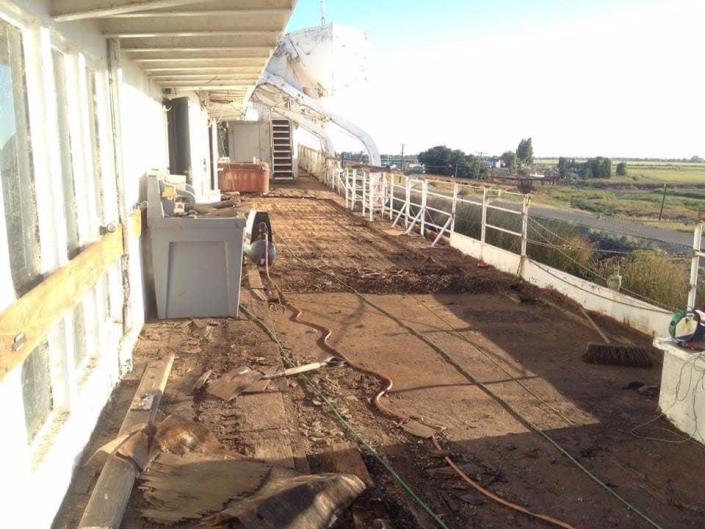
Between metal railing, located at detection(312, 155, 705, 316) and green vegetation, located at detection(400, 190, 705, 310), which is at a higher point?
metal railing, located at detection(312, 155, 705, 316)

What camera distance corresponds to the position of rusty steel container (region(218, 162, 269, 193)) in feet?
73.9

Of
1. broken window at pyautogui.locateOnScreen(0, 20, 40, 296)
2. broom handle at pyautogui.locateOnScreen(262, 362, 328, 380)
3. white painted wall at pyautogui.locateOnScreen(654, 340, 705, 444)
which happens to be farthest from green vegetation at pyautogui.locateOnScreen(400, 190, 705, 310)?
broken window at pyautogui.locateOnScreen(0, 20, 40, 296)

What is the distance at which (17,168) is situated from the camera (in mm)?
2949

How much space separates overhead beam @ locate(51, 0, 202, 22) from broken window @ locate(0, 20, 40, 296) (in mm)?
623

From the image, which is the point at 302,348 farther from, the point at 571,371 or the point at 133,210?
the point at 571,371

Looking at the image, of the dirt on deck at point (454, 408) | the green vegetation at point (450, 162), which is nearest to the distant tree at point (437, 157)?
the green vegetation at point (450, 162)

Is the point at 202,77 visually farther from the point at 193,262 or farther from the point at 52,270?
the point at 52,270

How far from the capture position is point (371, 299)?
8.57 meters

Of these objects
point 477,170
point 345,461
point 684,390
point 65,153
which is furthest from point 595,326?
point 477,170

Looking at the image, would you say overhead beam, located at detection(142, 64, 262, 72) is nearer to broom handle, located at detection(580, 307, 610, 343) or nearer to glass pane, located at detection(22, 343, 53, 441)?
glass pane, located at detection(22, 343, 53, 441)

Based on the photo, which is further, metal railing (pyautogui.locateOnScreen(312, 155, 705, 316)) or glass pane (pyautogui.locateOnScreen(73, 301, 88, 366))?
metal railing (pyautogui.locateOnScreen(312, 155, 705, 316))

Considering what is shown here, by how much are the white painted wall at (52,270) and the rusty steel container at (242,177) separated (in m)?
16.8

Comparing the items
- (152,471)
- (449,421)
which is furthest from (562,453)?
(152,471)

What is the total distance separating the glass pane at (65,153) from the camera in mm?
3947
